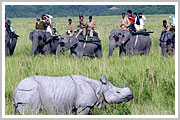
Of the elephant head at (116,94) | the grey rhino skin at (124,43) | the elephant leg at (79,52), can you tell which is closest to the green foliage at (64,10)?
the grey rhino skin at (124,43)

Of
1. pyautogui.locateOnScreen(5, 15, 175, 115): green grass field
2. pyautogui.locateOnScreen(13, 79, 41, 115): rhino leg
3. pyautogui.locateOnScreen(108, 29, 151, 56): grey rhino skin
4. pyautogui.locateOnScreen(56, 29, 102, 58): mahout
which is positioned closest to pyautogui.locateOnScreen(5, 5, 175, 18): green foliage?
pyautogui.locateOnScreen(108, 29, 151, 56): grey rhino skin

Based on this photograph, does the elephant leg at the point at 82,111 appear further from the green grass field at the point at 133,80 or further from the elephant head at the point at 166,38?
the elephant head at the point at 166,38

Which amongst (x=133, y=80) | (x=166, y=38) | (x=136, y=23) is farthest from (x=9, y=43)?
(x=133, y=80)

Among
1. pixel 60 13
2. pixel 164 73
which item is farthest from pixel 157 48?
pixel 60 13

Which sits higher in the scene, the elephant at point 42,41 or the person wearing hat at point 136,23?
the person wearing hat at point 136,23

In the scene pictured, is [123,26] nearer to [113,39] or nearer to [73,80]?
[113,39]

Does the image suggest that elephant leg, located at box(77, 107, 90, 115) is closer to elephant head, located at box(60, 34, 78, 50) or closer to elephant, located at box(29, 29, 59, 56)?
elephant head, located at box(60, 34, 78, 50)

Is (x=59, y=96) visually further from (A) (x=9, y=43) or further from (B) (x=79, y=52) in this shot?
(A) (x=9, y=43)

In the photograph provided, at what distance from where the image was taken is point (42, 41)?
17922mm

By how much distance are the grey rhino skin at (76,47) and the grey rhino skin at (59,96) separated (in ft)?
24.1

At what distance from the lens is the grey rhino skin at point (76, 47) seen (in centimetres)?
1636

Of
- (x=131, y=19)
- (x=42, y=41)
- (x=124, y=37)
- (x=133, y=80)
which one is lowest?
(x=133, y=80)

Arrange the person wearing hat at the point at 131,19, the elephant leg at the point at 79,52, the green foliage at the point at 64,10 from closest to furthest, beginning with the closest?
the elephant leg at the point at 79,52 → the person wearing hat at the point at 131,19 → the green foliage at the point at 64,10

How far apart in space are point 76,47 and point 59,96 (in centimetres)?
783
